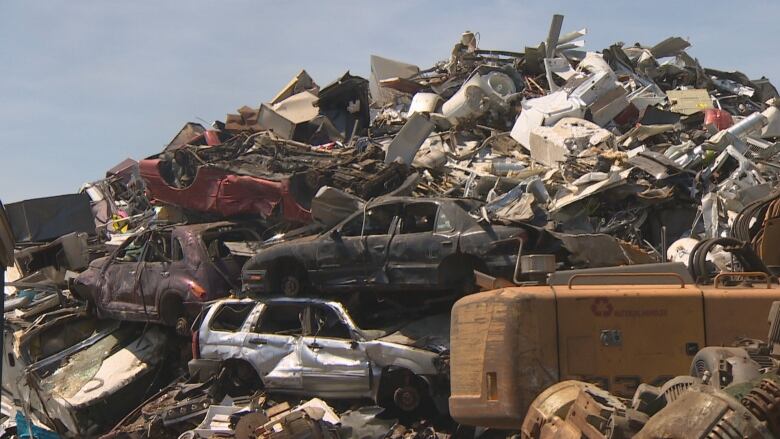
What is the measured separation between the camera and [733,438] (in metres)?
3.53

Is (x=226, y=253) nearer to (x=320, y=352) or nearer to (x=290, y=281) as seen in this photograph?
(x=290, y=281)

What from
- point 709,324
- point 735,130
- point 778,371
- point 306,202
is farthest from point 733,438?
point 735,130

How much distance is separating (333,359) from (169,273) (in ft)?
15.3

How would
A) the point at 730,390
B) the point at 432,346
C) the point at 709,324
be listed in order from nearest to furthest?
the point at 730,390 → the point at 709,324 → the point at 432,346

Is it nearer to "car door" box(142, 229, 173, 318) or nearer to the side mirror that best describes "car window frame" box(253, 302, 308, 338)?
the side mirror

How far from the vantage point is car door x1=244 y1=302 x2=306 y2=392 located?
10.2m

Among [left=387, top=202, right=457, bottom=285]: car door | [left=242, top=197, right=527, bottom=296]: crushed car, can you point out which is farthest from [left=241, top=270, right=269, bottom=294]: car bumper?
[left=387, top=202, right=457, bottom=285]: car door

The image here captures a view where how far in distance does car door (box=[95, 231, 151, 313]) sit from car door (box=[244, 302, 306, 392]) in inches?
149

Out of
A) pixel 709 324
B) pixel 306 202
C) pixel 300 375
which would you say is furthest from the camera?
pixel 306 202

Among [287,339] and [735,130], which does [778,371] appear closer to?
[287,339]

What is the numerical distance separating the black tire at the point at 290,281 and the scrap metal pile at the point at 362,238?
0.03m

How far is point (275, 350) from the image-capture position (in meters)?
10.4

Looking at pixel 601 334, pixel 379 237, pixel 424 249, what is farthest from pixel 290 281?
pixel 601 334

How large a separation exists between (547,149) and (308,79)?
33.7 ft
